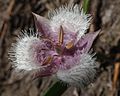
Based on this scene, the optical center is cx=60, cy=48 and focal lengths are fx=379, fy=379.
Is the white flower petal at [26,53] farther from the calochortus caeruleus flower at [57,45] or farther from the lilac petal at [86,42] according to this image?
the lilac petal at [86,42]

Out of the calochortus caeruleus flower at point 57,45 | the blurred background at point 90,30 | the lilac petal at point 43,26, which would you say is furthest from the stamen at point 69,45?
the blurred background at point 90,30

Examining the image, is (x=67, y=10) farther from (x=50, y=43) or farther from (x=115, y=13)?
(x=115, y=13)

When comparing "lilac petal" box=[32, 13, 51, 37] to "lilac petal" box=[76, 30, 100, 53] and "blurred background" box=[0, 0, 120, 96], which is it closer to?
"lilac petal" box=[76, 30, 100, 53]

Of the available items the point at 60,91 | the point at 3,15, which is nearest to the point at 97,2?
the point at 3,15

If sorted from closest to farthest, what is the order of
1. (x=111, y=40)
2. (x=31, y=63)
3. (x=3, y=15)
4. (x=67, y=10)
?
(x=31, y=63) → (x=67, y=10) → (x=111, y=40) → (x=3, y=15)

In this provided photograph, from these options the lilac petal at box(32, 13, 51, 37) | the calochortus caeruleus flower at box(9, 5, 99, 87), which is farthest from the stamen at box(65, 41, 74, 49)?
the lilac petal at box(32, 13, 51, 37)

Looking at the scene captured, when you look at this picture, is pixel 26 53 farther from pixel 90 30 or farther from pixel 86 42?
pixel 90 30
